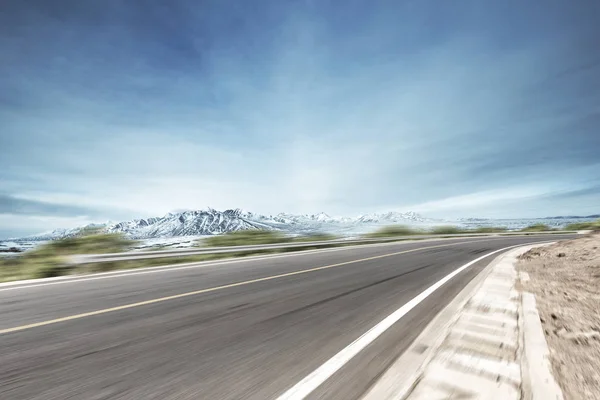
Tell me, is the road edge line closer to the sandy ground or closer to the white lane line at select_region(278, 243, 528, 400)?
the white lane line at select_region(278, 243, 528, 400)

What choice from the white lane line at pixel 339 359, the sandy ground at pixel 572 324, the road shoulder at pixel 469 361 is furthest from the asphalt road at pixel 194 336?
the sandy ground at pixel 572 324

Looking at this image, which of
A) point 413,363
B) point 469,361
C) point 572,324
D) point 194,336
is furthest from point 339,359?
point 572,324

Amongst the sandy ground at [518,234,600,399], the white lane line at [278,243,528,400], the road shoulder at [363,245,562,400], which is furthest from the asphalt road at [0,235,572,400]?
the sandy ground at [518,234,600,399]

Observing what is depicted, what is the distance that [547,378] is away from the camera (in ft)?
7.57

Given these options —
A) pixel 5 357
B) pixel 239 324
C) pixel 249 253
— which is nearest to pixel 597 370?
pixel 239 324

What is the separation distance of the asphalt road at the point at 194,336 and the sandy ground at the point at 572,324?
1315mm

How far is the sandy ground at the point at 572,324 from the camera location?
2.33m

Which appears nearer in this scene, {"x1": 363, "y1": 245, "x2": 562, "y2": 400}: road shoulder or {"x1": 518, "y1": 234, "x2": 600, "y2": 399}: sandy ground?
{"x1": 363, "y1": 245, "x2": 562, "y2": 400}: road shoulder

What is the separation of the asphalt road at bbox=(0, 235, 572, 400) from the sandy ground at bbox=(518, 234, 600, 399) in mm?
1315

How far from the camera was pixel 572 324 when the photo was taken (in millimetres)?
3730

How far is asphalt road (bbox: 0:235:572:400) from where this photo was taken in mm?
2295

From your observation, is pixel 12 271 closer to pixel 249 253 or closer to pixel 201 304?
pixel 201 304

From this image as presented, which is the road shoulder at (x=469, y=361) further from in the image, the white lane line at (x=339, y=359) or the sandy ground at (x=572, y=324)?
the white lane line at (x=339, y=359)

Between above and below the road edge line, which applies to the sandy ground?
above
